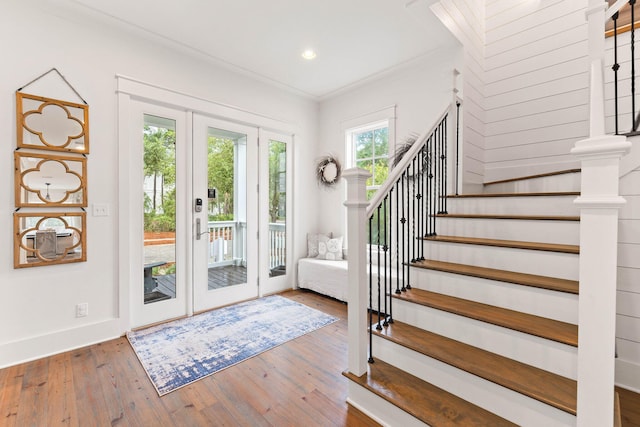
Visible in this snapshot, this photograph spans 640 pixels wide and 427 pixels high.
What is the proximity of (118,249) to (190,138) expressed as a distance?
1427mm

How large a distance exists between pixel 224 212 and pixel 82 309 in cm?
169

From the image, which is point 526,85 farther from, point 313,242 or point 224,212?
point 224,212

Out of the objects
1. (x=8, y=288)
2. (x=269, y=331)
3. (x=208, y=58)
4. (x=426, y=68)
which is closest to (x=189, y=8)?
(x=208, y=58)

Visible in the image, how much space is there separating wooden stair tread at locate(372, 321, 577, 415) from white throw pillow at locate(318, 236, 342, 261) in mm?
2366

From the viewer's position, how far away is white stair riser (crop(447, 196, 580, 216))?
200 centimetres

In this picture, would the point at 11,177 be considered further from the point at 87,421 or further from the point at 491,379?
the point at 491,379

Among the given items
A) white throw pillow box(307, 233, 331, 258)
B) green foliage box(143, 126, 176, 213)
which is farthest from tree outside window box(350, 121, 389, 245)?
green foliage box(143, 126, 176, 213)

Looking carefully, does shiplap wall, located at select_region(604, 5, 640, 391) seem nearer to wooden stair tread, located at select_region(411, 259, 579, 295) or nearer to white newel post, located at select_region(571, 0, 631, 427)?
wooden stair tread, located at select_region(411, 259, 579, 295)

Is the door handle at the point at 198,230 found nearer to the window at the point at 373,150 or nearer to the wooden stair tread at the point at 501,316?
the window at the point at 373,150

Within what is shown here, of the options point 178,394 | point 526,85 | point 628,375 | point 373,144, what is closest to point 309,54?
point 373,144

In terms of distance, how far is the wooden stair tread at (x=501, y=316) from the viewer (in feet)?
4.55

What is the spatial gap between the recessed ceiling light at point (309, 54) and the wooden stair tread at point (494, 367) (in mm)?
3040

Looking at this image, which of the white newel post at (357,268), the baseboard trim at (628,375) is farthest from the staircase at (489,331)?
the baseboard trim at (628,375)

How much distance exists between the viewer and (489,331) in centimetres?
158
